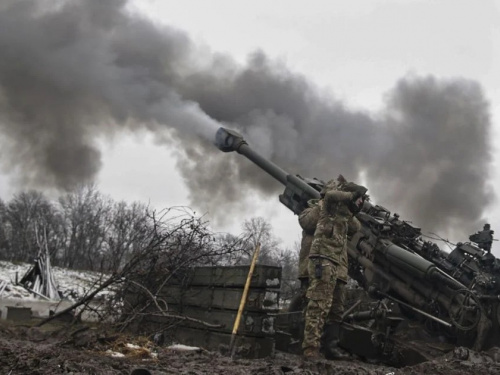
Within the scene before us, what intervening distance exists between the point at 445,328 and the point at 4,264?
66.5ft

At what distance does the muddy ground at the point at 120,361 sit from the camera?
9.97 ft

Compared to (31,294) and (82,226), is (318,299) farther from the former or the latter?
(82,226)

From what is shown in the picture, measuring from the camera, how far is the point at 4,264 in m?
22.5

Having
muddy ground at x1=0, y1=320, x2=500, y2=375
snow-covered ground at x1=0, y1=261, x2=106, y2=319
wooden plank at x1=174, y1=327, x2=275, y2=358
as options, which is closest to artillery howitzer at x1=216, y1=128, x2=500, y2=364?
wooden plank at x1=174, y1=327, x2=275, y2=358

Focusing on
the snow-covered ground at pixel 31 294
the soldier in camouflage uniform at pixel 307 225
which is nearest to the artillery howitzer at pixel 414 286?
the soldier in camouflage uniform at pixel 307 225

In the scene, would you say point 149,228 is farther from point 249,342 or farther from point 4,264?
point 4,264

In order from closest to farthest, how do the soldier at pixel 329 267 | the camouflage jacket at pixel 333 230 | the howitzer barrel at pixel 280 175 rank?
1. the soldier at pixel 329 267
2. the camouflage jacket at pixel 333 230
3. the howitzer barrel at pixel 280 175

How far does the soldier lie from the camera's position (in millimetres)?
5582

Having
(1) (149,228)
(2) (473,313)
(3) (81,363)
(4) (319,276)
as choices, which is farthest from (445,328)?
(3) (81,363)

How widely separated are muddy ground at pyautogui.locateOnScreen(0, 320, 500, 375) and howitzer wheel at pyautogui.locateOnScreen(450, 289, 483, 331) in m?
1.91

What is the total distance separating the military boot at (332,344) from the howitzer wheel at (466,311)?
1.93 m

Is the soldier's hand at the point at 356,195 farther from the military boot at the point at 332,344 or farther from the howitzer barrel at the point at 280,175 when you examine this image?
the howitzer barrel at the point at 280,175

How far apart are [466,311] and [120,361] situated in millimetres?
5417

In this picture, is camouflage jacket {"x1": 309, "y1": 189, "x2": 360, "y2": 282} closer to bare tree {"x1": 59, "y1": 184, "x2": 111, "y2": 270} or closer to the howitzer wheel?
the howitzer wheel
